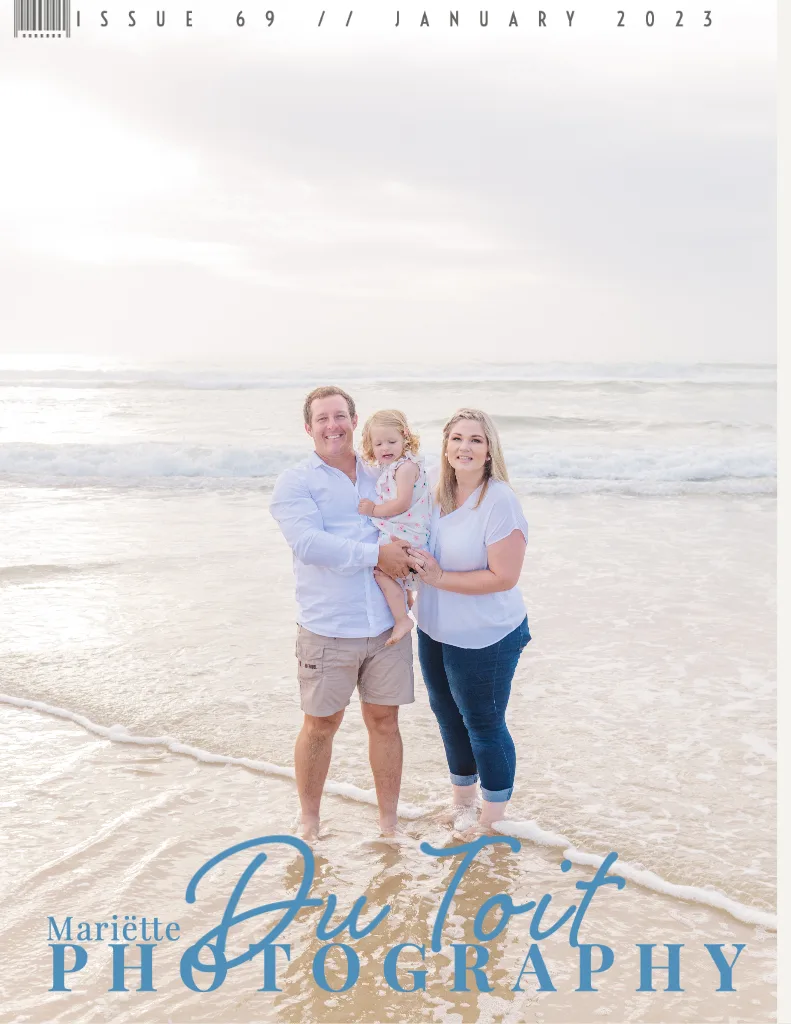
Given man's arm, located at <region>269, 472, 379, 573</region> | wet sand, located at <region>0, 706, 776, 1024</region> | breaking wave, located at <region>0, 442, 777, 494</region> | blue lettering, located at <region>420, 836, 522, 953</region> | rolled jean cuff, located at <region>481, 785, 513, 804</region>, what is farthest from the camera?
breaking wave, located at <region>0, 442, 777, 494</region>

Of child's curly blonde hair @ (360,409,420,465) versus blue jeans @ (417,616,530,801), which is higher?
child's curly blonde hair @ (360,409,420,465)

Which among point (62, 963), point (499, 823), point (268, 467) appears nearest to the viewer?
point (62, 963)

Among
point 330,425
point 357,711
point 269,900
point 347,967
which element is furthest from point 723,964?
point 357,711

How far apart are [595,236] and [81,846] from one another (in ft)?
111

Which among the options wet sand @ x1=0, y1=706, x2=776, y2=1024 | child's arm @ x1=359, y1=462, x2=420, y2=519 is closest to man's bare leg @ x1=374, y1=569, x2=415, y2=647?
child's arm @ x1=359, y1=462, x2=420, y2=519

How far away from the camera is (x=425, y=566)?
3.67 metres

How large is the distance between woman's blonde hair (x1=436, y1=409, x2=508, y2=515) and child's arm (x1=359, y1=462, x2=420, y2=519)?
0.17 metres

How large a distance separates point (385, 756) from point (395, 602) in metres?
0.67

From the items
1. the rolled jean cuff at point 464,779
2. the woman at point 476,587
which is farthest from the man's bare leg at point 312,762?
the rolled jean cuff at point 464,779

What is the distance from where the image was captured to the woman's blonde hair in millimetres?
3748

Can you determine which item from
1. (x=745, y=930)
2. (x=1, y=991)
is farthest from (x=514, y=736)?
(x=1, y=991)

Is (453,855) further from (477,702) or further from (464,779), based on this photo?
(477,702)

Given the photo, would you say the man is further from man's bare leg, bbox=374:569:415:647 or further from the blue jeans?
the blue jeans

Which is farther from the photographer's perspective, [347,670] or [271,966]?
[347,670]
